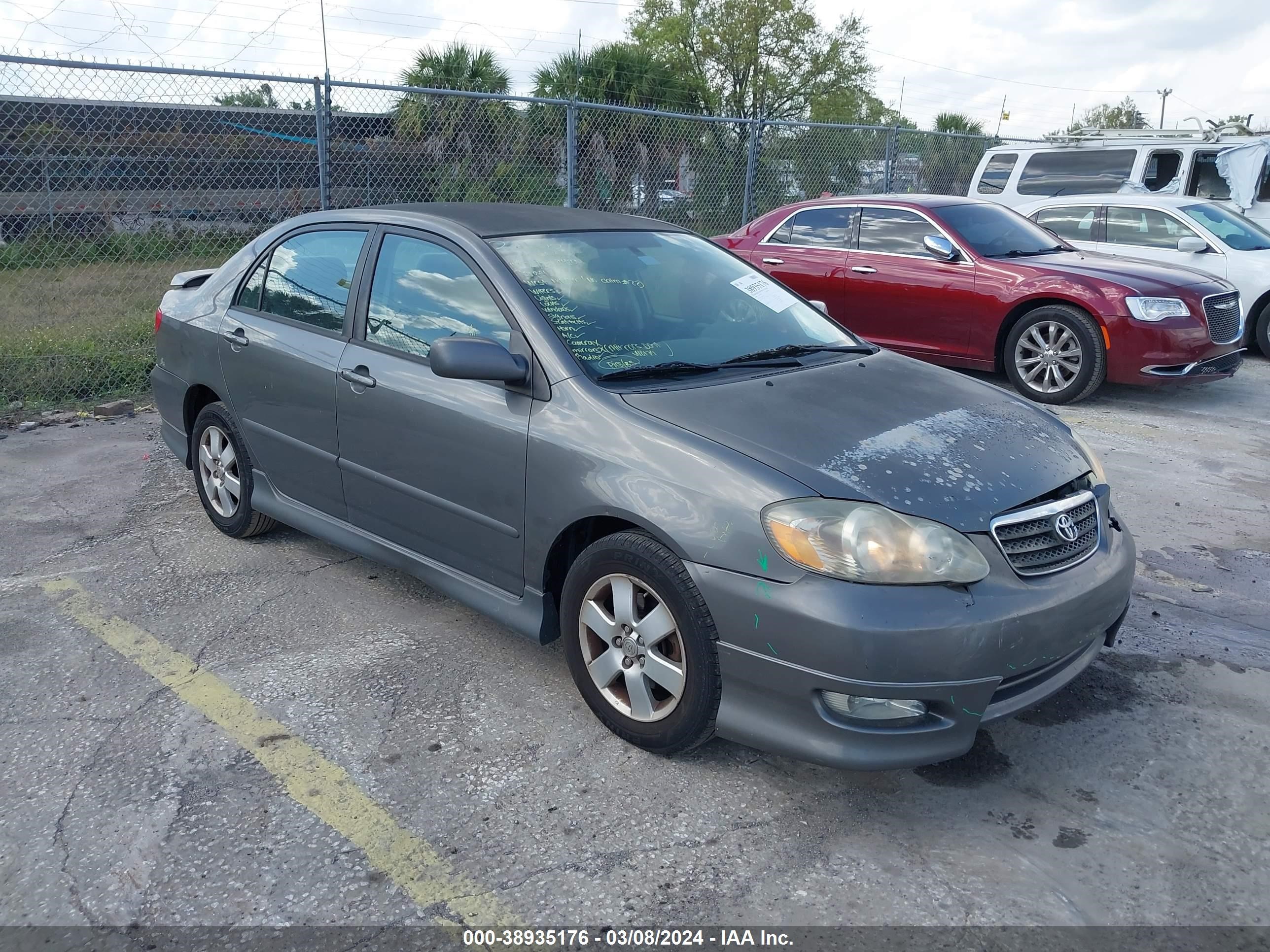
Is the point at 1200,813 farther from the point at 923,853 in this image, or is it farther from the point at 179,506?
the point at 179,506

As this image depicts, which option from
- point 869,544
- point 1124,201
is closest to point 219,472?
point 869,544

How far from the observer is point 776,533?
8.95 ft

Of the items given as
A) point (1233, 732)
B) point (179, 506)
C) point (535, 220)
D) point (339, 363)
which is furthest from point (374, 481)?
point (1233, 732)

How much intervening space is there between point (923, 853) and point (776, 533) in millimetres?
928

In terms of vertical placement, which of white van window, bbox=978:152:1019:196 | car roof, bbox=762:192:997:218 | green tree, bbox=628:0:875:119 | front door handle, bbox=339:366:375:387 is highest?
green tree, bbox=628:0:875:119

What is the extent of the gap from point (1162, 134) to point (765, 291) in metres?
11.3

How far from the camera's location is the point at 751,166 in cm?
1162

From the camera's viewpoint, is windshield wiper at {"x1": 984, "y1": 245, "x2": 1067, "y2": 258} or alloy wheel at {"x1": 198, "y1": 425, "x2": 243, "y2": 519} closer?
alloy wheel at {"x1": 198, "y1": 425, "x2": 243, "y2": 519}

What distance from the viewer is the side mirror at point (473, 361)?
3.21 m

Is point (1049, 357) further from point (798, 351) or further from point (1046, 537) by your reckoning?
point (1046, 537)

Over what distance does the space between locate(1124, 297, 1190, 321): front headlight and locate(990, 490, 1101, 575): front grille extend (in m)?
5.15

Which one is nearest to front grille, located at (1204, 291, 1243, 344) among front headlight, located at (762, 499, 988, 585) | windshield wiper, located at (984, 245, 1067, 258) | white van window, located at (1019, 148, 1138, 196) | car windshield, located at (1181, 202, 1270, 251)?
windshield wiper, located at (984, 245, 1067, 258)

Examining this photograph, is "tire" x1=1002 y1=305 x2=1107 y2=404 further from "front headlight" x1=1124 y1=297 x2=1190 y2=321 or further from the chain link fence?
the chain link fence

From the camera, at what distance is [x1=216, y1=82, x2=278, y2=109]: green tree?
7.69 m
